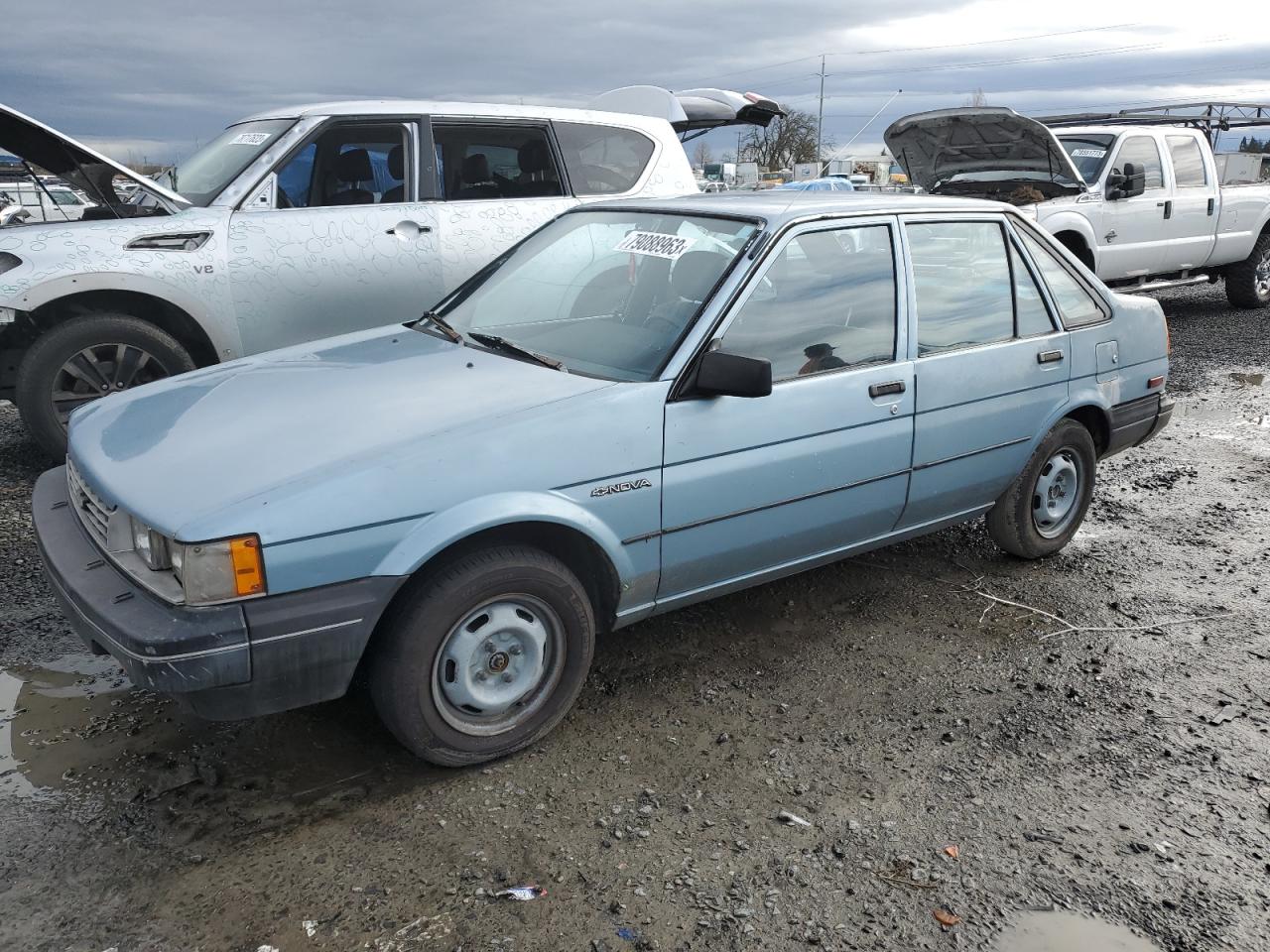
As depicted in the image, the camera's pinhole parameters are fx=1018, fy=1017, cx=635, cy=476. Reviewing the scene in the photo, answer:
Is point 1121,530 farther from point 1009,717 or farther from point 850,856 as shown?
point 850,856

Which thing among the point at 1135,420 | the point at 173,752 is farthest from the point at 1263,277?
the point at 173,752

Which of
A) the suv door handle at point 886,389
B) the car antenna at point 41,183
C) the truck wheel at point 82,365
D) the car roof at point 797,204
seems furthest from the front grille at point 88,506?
the car antenna at point 41,183

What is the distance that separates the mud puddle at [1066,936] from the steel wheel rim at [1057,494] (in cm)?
229

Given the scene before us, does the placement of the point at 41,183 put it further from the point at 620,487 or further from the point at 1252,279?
the point at 1252,279

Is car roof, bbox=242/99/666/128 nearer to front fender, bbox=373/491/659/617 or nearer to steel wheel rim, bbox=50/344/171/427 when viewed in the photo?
steel wheel rim, bbox=50/344/171/427

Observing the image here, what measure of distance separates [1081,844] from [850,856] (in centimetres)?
64

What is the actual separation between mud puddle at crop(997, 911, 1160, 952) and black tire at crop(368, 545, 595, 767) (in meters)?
1.36

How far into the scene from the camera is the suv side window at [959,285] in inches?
151

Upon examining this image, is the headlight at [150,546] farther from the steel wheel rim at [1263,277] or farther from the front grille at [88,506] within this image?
the steel wheel rim at [1263,277]

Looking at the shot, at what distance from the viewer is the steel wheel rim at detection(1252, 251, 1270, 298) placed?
11.8m

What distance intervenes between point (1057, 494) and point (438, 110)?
13.4ft

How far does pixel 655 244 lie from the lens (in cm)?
369

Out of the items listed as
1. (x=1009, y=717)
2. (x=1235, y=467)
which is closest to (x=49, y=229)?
(x=1009, y=717)

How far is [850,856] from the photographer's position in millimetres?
2656
